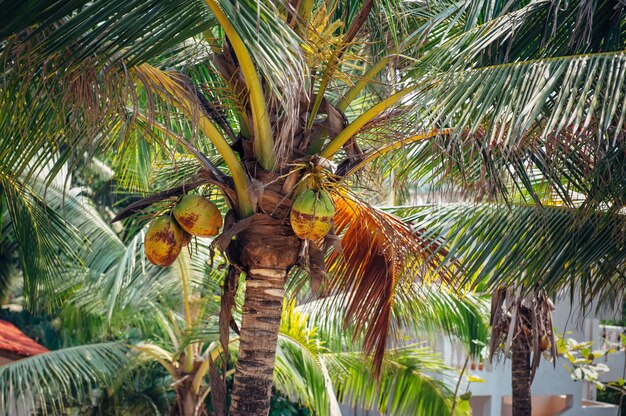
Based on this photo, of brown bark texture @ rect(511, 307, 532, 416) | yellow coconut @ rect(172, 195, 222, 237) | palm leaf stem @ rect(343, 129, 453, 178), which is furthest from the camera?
brown bark texture @ rect(511, 307, 532, 416)

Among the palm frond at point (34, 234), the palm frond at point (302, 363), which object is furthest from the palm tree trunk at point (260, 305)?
the palm frond at point (302, 363)

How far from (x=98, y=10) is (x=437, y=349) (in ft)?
44.1

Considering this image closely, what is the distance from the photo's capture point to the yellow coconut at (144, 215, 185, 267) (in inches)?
161

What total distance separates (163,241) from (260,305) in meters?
0.71

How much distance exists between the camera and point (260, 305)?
14.7 ft

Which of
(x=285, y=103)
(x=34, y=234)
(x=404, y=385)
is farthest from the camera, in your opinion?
(x=404, y=385)

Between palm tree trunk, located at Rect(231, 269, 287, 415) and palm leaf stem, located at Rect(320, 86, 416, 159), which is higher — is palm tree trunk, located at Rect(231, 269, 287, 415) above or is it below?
below

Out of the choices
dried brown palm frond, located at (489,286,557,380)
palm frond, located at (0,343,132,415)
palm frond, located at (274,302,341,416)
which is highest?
dried brown palm frond, located at (489,286,557,380)

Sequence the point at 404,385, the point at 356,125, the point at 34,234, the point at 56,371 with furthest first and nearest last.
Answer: the point at 404,385
the point at 56,371
the point at 34,234
the point at 356,125

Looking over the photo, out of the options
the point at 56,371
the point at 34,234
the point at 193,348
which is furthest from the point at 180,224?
the point at 193,348

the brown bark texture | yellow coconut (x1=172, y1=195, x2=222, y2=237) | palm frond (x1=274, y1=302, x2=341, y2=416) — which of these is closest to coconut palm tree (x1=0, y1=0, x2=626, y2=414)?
yellow coconut (x1=172, y1=195, x2=222, y2=237)

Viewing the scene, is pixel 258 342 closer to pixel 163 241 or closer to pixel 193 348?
pixel 163 241

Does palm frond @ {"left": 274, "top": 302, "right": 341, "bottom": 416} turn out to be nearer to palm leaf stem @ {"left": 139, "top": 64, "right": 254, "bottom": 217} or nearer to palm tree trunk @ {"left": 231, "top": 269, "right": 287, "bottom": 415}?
palm tree trunk @ {"left": 231, "top": 269, "right": 287, "bottom": 415}

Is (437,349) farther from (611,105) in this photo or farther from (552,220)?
(611,105)
